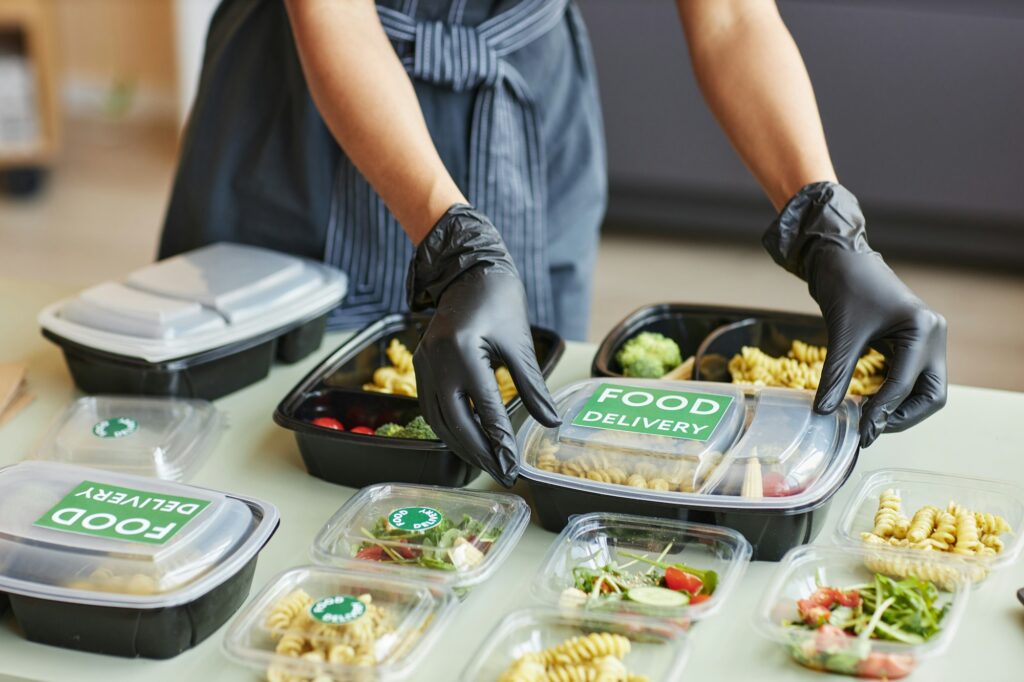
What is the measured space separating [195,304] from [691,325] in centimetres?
64

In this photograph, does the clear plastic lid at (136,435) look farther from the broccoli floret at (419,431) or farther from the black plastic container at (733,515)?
the black plastic container at (733,515)

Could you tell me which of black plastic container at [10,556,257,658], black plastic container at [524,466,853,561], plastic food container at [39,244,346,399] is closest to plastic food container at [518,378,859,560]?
black plastic container at [524,466,853,561]

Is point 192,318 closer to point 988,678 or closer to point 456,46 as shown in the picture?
point 456,46

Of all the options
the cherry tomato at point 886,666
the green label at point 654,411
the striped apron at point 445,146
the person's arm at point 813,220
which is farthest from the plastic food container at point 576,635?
the striped apron at point 445,146

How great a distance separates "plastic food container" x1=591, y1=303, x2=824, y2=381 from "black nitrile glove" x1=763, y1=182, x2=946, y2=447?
179 mm

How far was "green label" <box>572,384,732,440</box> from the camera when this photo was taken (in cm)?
114

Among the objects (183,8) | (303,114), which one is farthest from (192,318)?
(183,8)

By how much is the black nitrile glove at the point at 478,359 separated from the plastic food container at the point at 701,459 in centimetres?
4

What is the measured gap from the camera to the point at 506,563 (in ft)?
3.61

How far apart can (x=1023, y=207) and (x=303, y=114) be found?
9.72ft

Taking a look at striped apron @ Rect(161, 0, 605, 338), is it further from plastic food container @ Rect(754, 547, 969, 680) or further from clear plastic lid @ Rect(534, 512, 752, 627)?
plastic food container @ Rect(754, 547, 969, 680)

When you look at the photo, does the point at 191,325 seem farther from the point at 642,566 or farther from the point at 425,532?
the point at 642,566

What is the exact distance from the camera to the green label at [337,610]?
93 cm

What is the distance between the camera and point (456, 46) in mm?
1615
